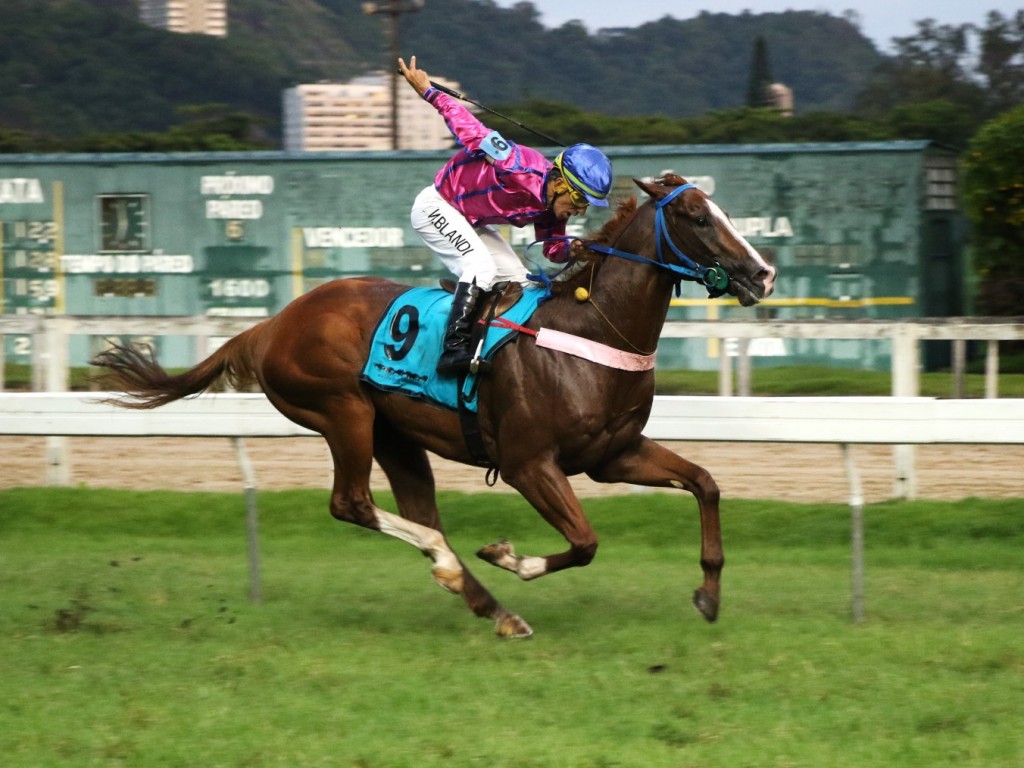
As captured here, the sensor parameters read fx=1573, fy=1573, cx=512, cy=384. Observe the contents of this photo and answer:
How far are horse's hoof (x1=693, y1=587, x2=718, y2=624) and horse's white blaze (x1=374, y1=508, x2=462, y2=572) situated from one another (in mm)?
963

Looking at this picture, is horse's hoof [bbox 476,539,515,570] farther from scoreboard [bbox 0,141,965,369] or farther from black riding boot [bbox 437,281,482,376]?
scoreboard [bbox 0,141,965,369]

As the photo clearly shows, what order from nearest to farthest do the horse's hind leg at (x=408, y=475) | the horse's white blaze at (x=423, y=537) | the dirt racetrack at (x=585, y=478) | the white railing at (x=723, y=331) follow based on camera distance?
the horse's white blaze at (x=423, y=537) → the horse's hind leg at (x=408, y=475) → the white railing at (x=723, y=331) → the dirt racetrack at (x=585, y=478)

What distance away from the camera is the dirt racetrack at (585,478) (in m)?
9.62

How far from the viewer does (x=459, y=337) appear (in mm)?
6188

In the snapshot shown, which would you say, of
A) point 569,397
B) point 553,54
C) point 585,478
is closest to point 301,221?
point 585,478

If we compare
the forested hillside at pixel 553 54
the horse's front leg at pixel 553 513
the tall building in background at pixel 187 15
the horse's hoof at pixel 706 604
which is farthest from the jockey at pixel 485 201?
the tall building in background at pixel 187 15

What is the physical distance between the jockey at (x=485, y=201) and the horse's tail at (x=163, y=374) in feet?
3.61

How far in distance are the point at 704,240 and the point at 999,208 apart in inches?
489

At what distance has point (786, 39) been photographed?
432ft

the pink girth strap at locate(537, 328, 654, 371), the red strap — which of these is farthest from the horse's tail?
the pink girth strap at locate(537, 328, 654, 371)

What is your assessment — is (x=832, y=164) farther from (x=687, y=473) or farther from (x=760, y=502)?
(x=687, y=473)

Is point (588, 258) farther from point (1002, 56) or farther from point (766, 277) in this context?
point (1002, 56)

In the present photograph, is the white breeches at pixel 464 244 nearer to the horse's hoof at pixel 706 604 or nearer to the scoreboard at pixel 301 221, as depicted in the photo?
the horse's hoof at pixel 706 604

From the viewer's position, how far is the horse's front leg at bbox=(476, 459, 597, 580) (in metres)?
5.94
